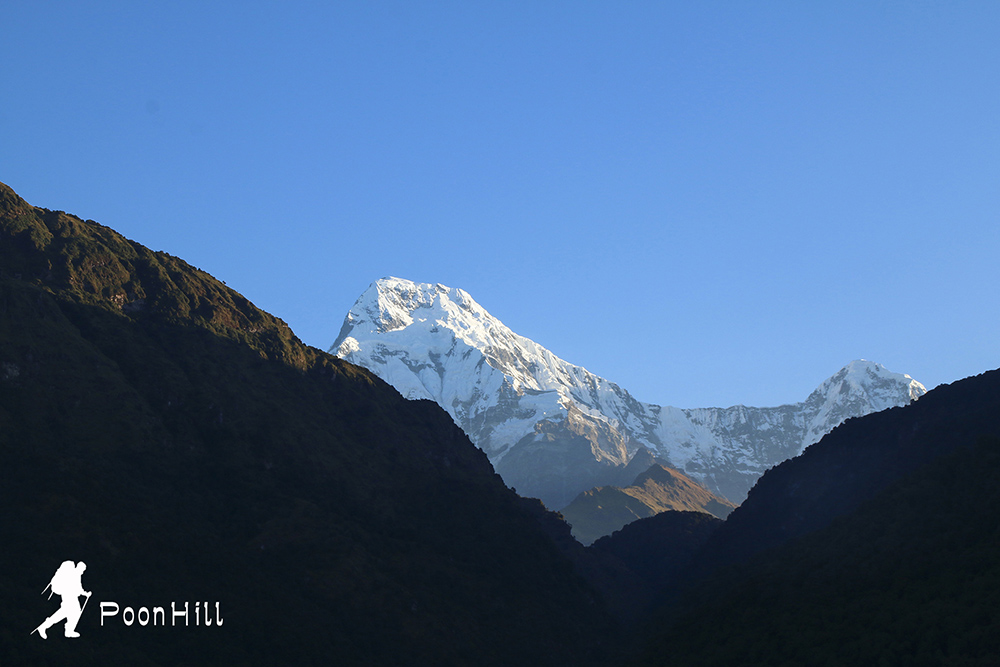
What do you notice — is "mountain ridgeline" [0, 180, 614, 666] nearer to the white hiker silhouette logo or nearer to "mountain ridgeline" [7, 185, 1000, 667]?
"mountain ridgeline" [7, 185, 1000, 667]

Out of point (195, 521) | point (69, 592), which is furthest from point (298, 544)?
point (69, 592)

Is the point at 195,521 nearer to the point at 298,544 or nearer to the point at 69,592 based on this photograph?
the point at 298,544

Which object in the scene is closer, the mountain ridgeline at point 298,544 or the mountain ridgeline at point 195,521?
the mountain ridgeline at point 298,544

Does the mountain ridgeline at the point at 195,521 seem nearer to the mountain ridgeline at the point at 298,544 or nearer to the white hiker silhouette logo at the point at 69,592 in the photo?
the mountain ridgeline at the point at 298,544

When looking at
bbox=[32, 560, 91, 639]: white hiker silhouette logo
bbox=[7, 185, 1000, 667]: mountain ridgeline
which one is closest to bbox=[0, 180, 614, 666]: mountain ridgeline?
bbox=[7, 185, 1000, 667]: mountain ridgeline

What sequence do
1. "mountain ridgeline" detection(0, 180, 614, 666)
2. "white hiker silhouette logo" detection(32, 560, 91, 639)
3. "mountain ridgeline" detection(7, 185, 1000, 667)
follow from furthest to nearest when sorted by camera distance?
"mountain ridgeline" detection(0, 180, 614, 666) < "white hiker silhouette logo" detection(32, 560, 91, 639) < "mountain ridgeline" detection(7, 185, 1000, 667)

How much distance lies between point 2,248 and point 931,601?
6893 inches

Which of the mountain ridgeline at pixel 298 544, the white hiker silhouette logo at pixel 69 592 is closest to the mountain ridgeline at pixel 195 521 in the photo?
the mountain ridgeline at pixel 298 544

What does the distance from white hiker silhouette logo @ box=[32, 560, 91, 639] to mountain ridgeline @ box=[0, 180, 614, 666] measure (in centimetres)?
139

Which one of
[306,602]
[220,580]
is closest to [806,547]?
[306,602]

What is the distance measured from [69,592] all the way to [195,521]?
2938 centimetres

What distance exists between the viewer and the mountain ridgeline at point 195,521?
424 ft

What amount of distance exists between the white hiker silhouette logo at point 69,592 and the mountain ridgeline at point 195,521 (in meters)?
1.39

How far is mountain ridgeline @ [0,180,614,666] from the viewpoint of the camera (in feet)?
424
